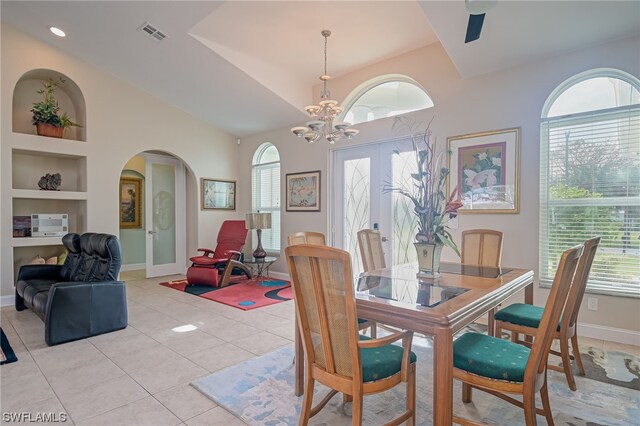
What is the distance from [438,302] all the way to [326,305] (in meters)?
0.61

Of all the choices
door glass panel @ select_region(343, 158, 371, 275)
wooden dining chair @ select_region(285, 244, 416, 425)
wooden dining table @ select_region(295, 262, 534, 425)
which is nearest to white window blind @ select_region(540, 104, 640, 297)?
wooden dining table @ select_region(295, 262, 534, 425)

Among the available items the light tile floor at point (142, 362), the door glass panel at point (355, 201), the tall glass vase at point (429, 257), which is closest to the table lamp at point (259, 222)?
the door glass panel at point (355, 201)

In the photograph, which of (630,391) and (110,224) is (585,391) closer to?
(630,391)

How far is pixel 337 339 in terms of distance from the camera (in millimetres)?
1612

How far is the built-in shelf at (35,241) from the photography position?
4707 mm

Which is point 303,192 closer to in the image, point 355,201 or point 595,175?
point 355,201

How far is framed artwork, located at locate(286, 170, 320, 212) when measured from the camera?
5773 mm

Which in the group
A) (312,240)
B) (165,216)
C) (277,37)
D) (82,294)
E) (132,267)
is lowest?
(132,267)

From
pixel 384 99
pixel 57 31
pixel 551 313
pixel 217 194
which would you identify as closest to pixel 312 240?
pixel 551 313

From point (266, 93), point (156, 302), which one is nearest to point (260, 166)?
point (266, 93)

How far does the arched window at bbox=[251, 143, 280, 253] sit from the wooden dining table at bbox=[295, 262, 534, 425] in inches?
168

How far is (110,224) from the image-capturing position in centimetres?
A: 550

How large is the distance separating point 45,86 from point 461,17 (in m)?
5.93

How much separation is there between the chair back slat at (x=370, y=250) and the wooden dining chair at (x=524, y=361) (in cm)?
141
